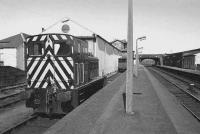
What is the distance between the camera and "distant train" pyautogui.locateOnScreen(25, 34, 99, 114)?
28.5 ft

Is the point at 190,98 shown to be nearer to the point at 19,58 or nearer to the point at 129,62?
the point at 129,62

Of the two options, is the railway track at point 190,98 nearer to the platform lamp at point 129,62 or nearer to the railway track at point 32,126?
the platform lamp at point 129,62

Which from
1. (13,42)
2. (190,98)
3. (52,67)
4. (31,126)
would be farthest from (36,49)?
(13,42)

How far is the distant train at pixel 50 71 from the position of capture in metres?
8.67

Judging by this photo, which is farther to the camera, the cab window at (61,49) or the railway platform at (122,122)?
the cab window at (61,49)

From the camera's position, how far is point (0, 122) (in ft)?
28.1

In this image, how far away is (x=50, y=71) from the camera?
9.02 m

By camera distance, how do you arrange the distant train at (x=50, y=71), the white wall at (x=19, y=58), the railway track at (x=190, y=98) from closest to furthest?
1. the distant train at (x=50, y=71)
2. the railway track at (x=190, y=98)
3. the white wall at (x=19, y=58)

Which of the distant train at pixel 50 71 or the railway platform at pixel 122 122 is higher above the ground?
the distant train at pixel 50 71

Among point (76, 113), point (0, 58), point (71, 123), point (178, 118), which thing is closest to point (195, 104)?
point (178, 118)

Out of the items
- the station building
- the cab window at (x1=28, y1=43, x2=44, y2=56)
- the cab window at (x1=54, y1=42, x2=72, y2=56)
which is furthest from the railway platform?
the station building

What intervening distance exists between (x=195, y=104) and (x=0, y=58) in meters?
41.0

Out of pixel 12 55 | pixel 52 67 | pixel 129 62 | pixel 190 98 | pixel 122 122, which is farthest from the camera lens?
pixel 12 55

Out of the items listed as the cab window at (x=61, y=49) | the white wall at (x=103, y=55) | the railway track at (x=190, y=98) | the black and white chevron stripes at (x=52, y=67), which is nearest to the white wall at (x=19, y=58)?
the white wall at (x=103, y=55)
